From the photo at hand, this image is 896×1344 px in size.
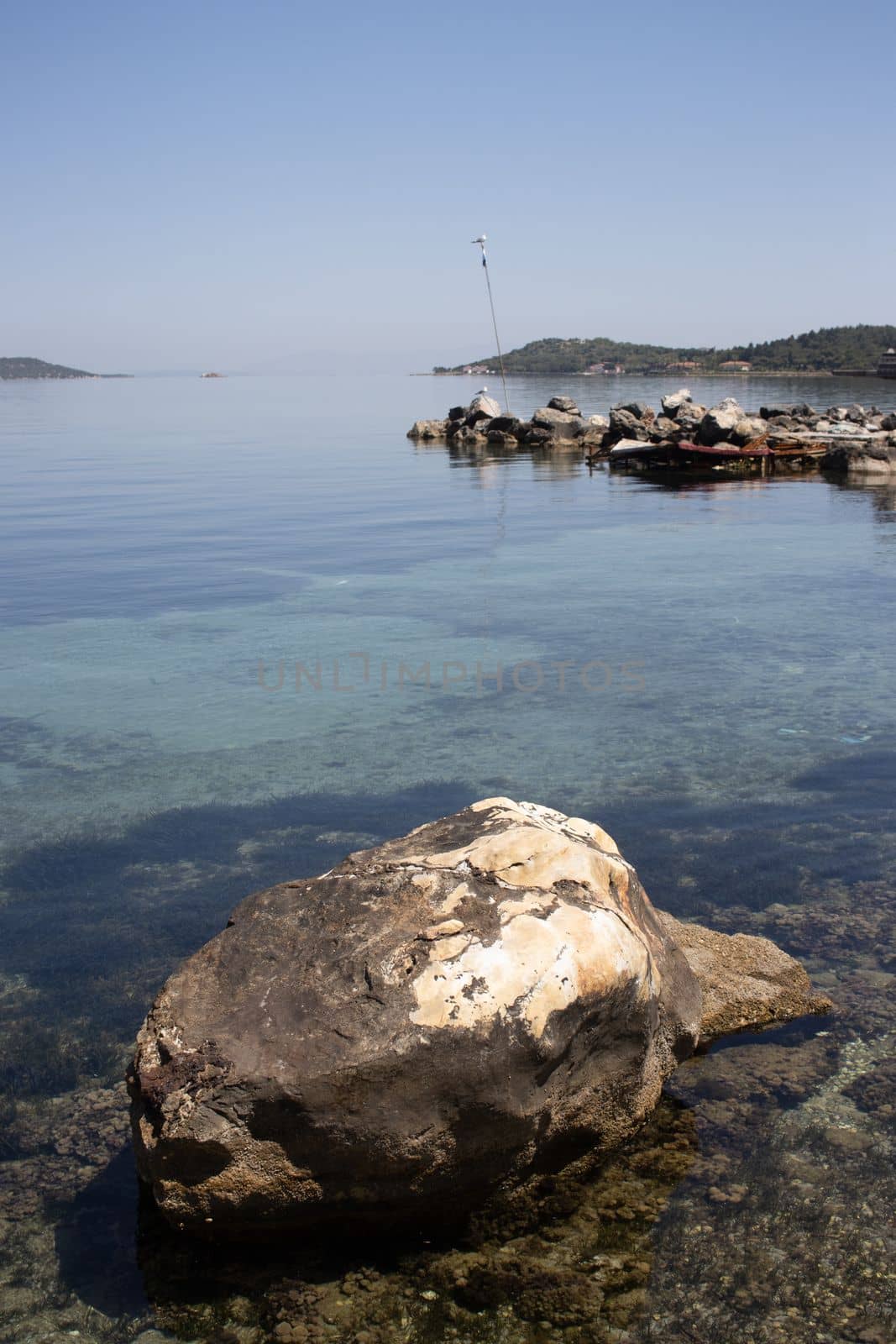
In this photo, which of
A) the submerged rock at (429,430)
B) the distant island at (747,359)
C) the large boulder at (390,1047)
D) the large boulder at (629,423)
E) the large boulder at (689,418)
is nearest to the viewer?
the large boulder at (390,1047)

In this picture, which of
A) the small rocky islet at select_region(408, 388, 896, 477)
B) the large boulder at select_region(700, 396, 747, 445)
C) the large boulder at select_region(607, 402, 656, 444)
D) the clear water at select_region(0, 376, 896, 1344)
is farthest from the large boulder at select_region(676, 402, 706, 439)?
the clear water at select_region(0, 376, 896, 1344)

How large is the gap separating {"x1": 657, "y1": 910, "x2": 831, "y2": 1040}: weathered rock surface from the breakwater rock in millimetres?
854

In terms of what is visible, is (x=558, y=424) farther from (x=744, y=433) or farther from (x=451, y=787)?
(x=451, y=787)

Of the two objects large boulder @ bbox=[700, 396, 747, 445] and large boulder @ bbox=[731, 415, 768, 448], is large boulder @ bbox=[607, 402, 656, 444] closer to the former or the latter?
large boulder @ bbox=[700, 396, 747, 445]

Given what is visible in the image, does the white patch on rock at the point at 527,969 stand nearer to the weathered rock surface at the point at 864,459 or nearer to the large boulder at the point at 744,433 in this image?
the weathered rock surface at the point at 864,459

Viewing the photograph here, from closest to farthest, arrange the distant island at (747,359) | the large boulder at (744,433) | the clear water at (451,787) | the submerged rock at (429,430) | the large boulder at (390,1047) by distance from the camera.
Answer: the large boulder at (390,1047) → the clear water at (451,787) → the large boulder at (744,433) → the submerged rock at (429,430) → the distant island at (747,359)

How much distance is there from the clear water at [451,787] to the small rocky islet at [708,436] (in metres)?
9.68

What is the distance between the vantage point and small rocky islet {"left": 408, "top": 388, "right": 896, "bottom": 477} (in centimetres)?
2958

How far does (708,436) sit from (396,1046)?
28.6 meters

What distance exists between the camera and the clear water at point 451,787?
382 centimetres

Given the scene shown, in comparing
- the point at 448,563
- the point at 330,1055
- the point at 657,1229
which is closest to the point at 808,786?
the point at 657,1229

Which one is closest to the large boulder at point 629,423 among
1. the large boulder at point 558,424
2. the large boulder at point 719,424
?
the large boulder at point 558,424

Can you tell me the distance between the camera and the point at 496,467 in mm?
32594

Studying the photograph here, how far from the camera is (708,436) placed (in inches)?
1198
